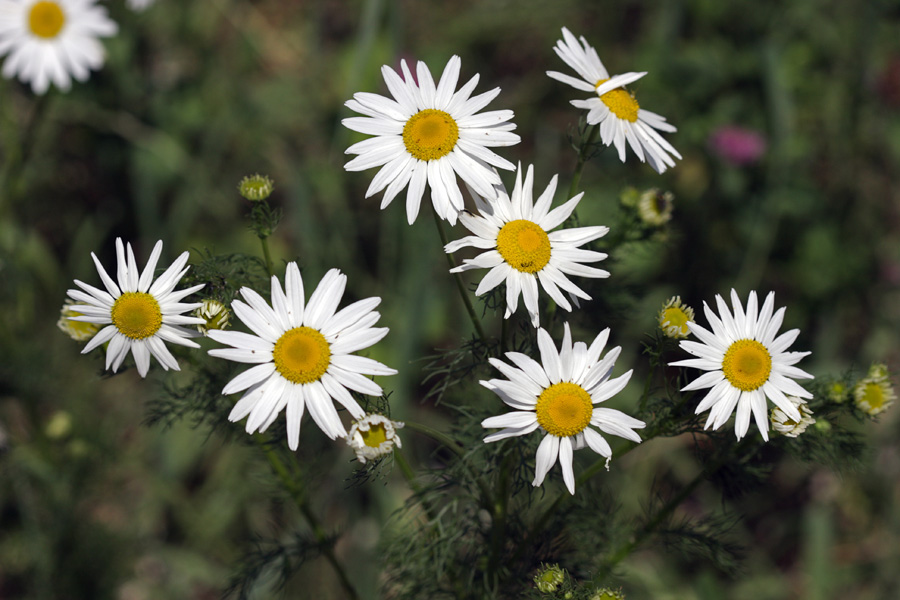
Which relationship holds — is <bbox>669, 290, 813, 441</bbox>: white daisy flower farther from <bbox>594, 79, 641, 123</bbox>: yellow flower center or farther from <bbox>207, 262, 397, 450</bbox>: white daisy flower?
<bbox>207, 262, 397, 450</bbox>: white daisy flower

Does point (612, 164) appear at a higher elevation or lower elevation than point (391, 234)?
higher

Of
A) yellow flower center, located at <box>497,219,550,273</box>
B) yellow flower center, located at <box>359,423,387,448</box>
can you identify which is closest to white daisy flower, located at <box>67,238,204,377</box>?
yellow flower center, located at <box>359,423,387,448</box>

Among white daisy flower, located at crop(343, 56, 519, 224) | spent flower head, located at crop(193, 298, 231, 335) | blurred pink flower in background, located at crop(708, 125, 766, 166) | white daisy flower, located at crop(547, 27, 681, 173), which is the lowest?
spent flower head, located at crop(193, 298, 231, 335)

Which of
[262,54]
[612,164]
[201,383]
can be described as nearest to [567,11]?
[612,164]

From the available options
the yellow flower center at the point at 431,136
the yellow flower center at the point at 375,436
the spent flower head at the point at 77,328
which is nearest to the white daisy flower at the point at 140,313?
the spent flower head at the point at 77,328

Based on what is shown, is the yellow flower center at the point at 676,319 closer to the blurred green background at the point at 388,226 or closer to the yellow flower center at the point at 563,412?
the yellow flower center at the point at 563,412

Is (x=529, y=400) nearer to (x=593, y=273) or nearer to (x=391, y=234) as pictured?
(x=593, y=273)
